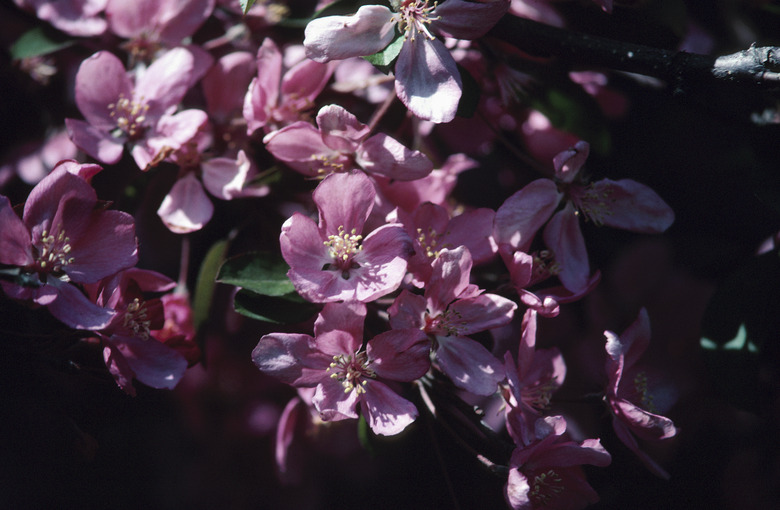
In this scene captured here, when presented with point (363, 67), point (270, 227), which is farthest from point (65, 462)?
point (363, 67)

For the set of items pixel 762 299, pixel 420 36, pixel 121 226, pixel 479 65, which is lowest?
pixel 762 299

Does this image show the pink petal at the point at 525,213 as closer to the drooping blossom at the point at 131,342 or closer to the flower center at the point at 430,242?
the flower center at the point at 430,242

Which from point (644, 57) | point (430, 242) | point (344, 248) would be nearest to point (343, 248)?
point (344, 248)

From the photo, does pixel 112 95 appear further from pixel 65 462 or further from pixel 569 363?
pixel 569 363

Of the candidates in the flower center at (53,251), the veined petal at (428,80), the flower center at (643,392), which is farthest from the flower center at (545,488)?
the flower center at (53,251)

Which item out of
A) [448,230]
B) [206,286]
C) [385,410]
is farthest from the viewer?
[206,286]

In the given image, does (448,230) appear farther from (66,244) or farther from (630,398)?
(66,244)

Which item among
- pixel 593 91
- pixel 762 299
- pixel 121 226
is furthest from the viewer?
pixel 593 91

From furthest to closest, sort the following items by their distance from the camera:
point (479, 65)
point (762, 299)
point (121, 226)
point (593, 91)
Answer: point (593, 91) → point (479, 65) → point (762, 299) → point (121, 226)
